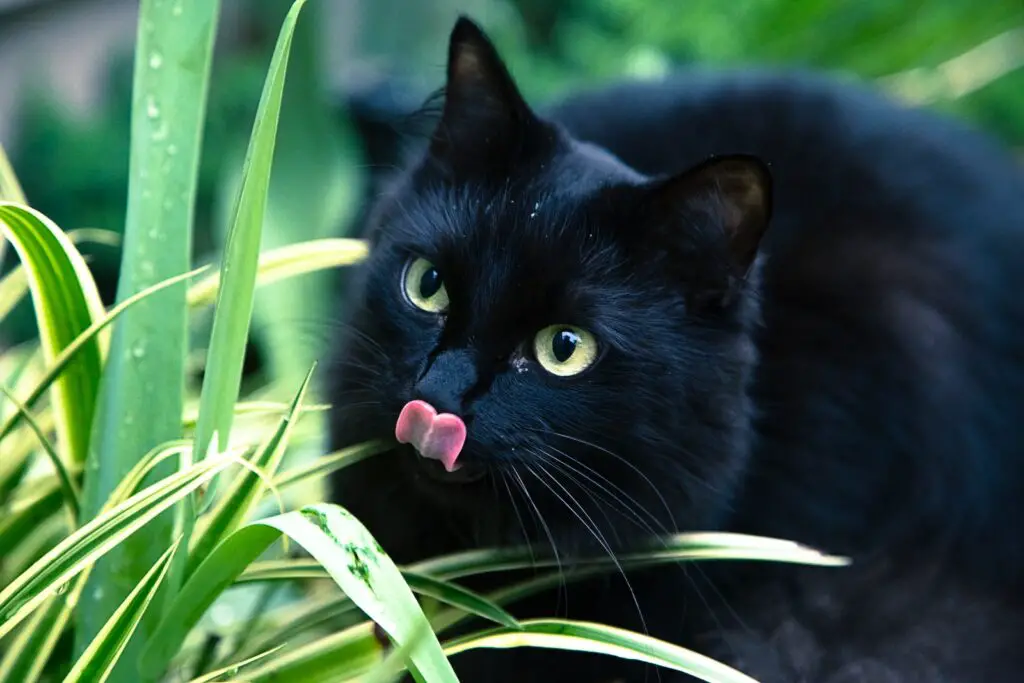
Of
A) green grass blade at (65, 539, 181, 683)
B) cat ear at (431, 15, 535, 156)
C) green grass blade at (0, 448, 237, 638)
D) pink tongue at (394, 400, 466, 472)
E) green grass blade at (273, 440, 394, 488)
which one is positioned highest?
cat ear at (431, 15, 535, 156)

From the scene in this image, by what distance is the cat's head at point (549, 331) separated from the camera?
0.76m

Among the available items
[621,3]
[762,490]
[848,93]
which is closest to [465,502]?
[762,490]

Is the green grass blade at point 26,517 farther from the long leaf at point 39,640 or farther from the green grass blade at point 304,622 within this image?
the green grass blade at point 304,622

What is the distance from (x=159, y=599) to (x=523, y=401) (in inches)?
11.5

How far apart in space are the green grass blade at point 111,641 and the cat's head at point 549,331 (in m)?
0.21

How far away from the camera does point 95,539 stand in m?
0.67

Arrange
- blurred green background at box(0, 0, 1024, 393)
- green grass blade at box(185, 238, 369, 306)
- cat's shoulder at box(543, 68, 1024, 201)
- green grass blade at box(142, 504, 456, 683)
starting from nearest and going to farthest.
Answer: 1. green grass blade at box(142, 504, 456, 683)
2. green grass blade at box(185, 238, 369, 306)
3. cat's shoulder at box(543, 68, 1024, 201)
4. blurred green background at box(0, 0, 1024, 393)

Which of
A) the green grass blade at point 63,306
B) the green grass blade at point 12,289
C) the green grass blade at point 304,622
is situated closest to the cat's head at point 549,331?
the green grass blade at point 304,622

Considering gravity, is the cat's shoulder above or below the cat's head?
above

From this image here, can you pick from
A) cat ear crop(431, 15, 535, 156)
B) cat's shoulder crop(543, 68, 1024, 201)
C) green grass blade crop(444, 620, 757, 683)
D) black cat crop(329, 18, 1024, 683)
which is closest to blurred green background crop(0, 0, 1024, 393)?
cat's shoulder crop(543, 68, 1024, 201)

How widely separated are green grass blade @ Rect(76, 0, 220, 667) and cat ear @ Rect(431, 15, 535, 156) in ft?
0.69

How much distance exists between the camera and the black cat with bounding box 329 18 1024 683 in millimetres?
778

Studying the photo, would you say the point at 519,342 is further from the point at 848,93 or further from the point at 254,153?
the point at 848,93

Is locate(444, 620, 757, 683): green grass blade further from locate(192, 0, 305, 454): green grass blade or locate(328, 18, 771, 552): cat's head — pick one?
locate(192, 0, 305, 454): green grass blade
